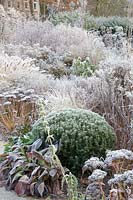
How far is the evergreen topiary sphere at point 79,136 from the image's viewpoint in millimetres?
4406

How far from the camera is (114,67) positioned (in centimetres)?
558

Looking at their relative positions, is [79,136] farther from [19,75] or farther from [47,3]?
[47,3]

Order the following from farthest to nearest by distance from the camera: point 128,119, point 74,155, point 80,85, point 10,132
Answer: point 80,85
point 10,132
point 128,119
point 74,155

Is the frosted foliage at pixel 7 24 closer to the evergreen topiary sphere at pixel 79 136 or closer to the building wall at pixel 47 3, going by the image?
the building wall at pixel 47 3

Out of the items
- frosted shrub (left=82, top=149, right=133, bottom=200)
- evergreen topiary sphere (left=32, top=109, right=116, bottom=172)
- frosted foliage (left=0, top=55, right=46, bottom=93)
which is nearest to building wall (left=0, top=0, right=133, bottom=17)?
frosted foliage (left=0, top=55, right=46, bottom=93)

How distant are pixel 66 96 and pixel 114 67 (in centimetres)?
87

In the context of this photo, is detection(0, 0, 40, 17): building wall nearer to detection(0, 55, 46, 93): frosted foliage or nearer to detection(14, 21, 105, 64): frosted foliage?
detection(14, 21, 105, 64): frosted foliage

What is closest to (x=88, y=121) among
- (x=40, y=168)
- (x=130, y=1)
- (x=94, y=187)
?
(x=40, y=168)

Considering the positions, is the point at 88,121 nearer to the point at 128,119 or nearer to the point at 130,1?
the point at 128,119

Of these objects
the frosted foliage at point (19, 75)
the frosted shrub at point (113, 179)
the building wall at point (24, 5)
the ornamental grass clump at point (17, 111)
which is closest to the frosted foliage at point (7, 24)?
the frosted foliage at point (19, 75)

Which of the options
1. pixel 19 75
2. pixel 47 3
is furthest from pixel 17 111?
pixel 47 3

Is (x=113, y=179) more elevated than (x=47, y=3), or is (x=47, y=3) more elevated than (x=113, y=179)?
(x=113, y=179)

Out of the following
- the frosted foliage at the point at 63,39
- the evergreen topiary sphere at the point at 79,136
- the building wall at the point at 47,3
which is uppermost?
the evergreen topiary sphere at the point at 79,136

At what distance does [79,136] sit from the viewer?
441 centimetres
